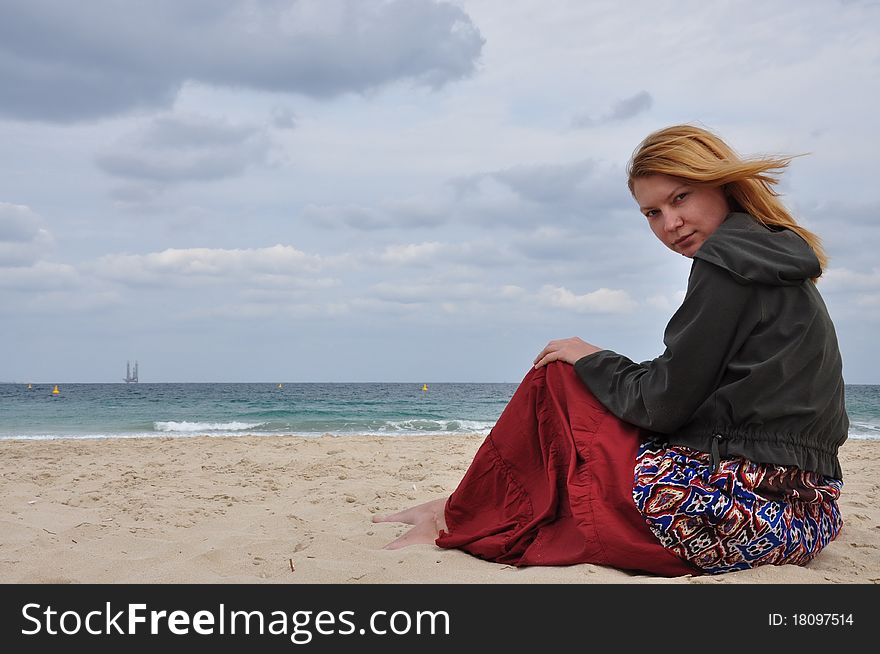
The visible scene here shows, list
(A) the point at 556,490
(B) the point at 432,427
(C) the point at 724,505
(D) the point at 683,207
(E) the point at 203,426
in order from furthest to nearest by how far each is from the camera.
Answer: (E) the point at 203,426 → (B) the point at 432,427 → (A) the point at 556,490 → (D) the point at 683,207 → (C) the point at 724,505

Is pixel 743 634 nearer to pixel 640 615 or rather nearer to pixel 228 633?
pixel 640 615

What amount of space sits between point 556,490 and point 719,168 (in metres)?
→ 1.41

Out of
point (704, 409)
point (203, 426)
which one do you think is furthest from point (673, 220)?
point (203, 426)

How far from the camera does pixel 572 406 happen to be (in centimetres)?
296

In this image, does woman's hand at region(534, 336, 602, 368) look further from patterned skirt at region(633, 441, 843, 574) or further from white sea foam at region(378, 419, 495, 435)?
white sea foam at region(378, 419, 495, 435)

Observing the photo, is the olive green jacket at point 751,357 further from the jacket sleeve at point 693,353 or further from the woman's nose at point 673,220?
the woman's nose at point 673,220

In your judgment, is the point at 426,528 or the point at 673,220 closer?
the point at 673,220

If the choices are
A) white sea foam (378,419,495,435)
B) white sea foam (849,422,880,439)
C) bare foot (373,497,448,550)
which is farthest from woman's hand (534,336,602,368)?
white sea foam (849,422,880,439)

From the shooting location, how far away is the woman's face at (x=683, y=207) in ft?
9.08

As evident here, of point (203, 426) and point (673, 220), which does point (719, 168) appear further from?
point (203, 426)

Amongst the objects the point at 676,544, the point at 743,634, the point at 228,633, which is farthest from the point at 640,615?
the point at 228,633

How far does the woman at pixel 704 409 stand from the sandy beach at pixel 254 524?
0.16m

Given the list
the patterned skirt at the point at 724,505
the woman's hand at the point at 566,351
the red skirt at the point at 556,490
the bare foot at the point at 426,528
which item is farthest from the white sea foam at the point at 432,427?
the patterned skirt at the point at 724,505

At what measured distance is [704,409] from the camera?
2.65m
